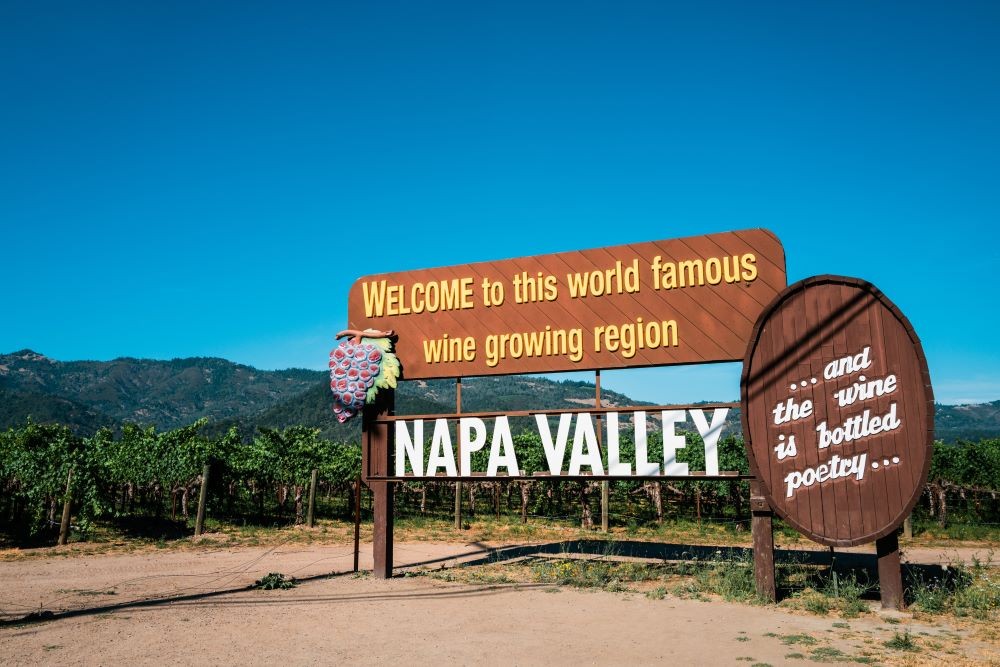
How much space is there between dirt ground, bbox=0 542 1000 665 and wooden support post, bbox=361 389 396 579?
23.2 inches

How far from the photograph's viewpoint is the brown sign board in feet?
45.2

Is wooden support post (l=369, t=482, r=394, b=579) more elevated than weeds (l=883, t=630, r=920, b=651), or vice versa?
wooden support post (l=369, t=482, r=394, b=579)

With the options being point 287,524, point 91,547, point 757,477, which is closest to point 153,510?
point 287,524

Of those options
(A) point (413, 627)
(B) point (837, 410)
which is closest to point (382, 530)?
(A) point (413, 627)

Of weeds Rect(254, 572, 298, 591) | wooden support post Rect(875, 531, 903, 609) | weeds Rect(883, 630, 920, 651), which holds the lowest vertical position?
weeds Rect(254, 572, 298, 591)

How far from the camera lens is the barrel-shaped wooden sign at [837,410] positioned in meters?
11.4

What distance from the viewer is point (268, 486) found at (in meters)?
36.4

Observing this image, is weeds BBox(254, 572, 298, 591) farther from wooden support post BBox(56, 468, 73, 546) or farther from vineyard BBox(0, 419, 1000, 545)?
wooden support post BBox(56, 468, 73, 546)

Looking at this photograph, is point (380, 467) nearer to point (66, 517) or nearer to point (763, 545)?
point (763, 545)

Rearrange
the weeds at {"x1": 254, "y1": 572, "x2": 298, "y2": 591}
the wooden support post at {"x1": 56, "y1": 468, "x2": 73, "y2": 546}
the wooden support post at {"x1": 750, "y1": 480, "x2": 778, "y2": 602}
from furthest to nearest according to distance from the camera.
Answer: the wooden support post at {"x1": 56, "y1": 468, "x2": 73, "y2": 546}, the weeds at {"x1": 254, "y1": 572, "x2": 298, "y2": 591}, the wooden support post at {"x1": 750, "y1": 480, "x2": 778, "y2": 602}

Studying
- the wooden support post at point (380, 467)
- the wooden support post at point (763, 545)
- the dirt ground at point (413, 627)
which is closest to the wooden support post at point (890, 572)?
the dirt ground at point (413, 627)

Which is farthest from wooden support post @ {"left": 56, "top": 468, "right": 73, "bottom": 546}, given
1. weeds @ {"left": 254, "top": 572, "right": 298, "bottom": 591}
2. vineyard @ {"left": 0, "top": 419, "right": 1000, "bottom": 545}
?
weeds @ {"left": 254, "top": 572, "right": 298, "bottom": 591}

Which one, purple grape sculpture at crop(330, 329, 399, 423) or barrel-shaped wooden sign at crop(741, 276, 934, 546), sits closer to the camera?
barrel-shaped wooden sign at crop(741, 276, 934, 546)

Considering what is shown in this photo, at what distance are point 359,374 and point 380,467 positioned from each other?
223cm
